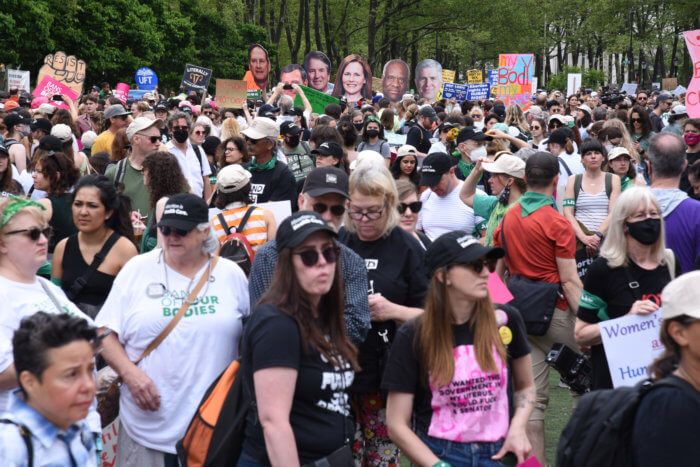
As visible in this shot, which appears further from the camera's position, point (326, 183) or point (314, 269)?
point (326, 183)

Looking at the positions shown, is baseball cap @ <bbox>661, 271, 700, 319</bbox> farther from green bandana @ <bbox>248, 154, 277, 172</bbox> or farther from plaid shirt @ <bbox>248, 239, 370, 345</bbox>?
green bandana @ <bbox>248, 154, 277, 172</bbox>

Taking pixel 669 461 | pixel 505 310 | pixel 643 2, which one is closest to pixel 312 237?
pixel 505 310

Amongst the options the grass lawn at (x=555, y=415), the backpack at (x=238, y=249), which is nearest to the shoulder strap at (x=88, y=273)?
the backpack at (x=238, y=249)

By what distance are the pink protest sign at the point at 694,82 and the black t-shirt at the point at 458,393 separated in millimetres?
7510

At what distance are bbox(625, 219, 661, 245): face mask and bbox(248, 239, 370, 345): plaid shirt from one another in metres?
1.48

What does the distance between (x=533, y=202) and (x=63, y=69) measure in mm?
14244

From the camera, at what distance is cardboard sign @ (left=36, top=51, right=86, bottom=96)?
17.3m

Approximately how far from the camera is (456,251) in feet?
11.1

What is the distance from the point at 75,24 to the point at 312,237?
37852 mm

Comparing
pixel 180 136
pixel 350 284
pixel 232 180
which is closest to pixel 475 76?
pixel 180 136

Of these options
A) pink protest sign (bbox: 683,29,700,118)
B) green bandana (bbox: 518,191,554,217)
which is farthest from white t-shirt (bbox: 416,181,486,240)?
pink protest sign (bbox: 683,29,700,118)

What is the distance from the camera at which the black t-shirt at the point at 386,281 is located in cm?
420

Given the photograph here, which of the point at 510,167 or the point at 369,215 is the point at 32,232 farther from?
the point at 510,167

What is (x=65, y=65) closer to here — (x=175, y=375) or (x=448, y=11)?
(x=175, y=375)
